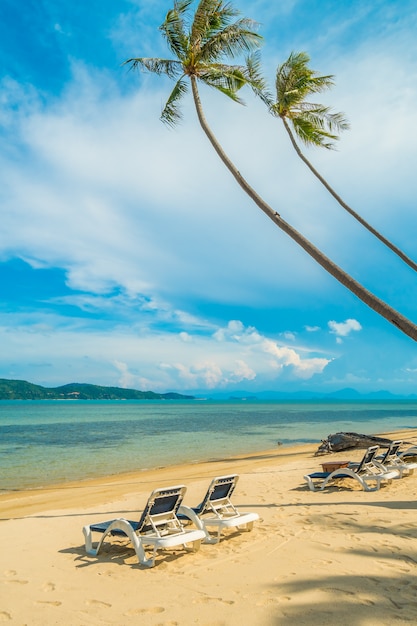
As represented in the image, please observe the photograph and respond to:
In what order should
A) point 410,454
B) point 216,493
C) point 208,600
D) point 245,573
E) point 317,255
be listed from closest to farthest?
point 208,600 < point 245,573 < point 216,493 < point 317,255 < point 410,454

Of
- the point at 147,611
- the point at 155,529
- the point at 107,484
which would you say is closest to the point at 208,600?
the point at 147,611

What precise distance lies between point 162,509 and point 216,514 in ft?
3.59

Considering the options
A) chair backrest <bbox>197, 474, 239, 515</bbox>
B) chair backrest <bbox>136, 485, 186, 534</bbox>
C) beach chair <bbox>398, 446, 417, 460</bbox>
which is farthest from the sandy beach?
beach chair <bbox>398, 446, 417, 460</bbox>

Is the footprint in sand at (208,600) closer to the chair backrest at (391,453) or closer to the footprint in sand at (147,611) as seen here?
the footprint in sand at (147,611)

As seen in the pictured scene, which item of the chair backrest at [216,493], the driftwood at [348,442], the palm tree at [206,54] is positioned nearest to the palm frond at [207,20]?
the palm tree at [206,54]

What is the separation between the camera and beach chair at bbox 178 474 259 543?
272 inches

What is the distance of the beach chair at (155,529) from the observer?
20.1 ft

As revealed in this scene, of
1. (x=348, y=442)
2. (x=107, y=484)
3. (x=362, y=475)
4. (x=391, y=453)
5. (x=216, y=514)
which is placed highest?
(x=391, y=453)

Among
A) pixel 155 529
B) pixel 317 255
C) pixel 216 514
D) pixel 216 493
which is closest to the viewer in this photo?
pixel 155 529

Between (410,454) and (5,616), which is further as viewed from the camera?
(410,454)

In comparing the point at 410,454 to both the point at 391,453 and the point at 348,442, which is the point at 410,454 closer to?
the point at 391,453

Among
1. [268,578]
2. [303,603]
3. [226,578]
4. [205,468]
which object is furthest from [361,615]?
[205,468]

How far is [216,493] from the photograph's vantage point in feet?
24.9

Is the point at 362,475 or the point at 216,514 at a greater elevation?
the point at 362,475
